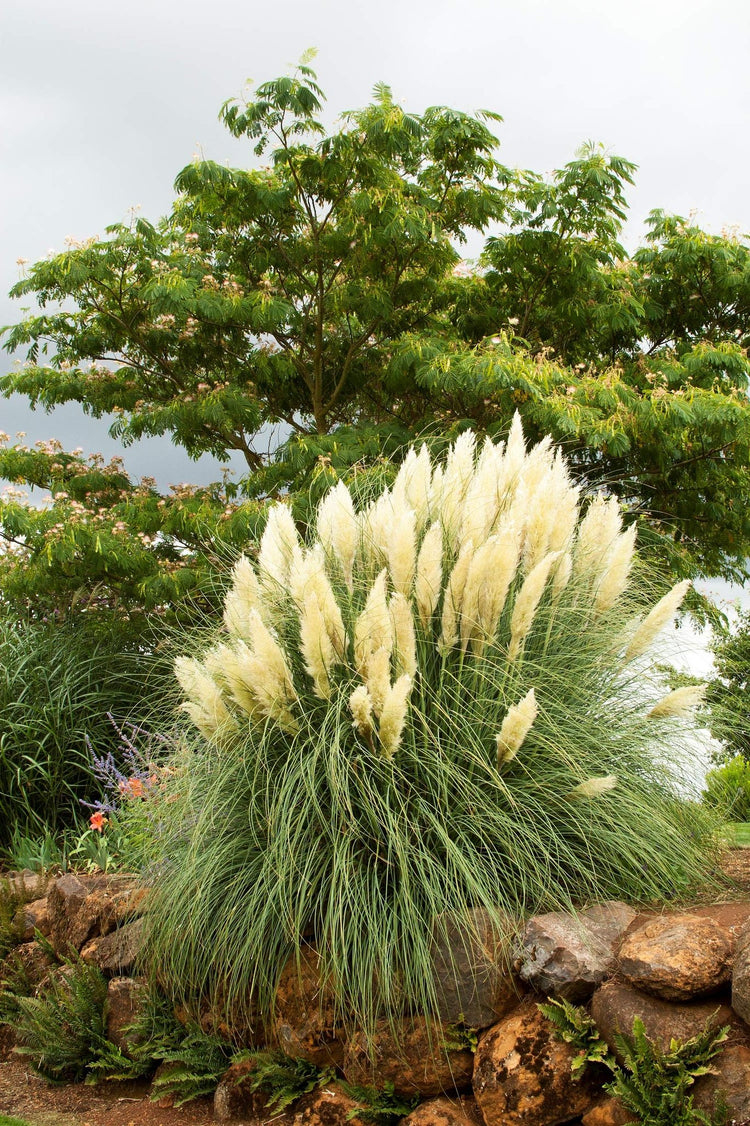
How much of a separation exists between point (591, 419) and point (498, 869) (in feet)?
20.5

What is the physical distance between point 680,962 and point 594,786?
1.91 feet

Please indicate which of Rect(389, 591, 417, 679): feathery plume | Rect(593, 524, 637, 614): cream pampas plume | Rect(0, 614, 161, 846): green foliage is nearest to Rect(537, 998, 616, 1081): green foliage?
Rect(389, 591, 417, 679): feathery plume

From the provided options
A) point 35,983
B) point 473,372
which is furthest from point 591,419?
point 35,983

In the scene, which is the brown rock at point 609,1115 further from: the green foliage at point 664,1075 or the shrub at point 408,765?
the shrub at point 408,765

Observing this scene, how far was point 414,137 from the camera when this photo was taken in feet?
32.6

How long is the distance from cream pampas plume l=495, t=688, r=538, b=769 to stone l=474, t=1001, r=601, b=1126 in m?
0.85

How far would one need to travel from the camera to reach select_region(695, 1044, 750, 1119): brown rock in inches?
98.1

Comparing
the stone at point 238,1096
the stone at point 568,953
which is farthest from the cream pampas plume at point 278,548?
the stone at point 238,1096

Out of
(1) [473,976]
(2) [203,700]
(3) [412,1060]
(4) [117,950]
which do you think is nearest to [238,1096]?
(3) [412,1060]

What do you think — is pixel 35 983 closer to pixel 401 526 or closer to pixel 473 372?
pixel 401 526

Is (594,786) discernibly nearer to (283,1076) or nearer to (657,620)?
(657,620)

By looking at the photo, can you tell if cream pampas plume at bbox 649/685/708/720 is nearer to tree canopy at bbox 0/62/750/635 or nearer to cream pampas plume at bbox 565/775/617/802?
cream pampas plume at bbox 565/775/617/802

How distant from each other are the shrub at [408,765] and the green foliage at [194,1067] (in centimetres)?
19

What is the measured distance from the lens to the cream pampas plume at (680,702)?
11.0 ft
